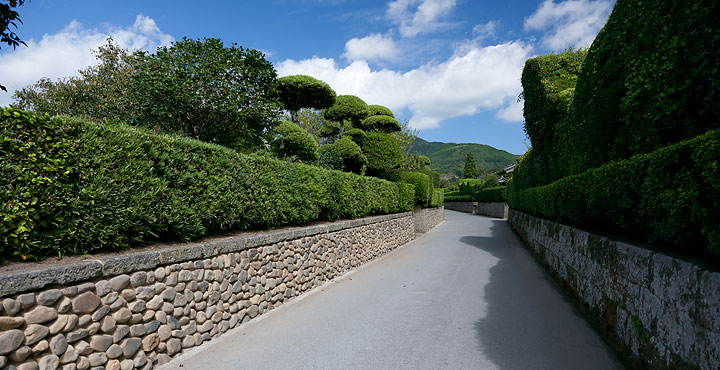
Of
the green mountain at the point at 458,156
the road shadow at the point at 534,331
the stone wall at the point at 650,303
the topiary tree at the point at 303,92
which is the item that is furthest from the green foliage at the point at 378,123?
the green mountain at the point at 458,156

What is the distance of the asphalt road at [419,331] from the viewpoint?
3.88 m

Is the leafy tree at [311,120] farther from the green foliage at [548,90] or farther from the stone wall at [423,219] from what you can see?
the green foliage at [548,90]

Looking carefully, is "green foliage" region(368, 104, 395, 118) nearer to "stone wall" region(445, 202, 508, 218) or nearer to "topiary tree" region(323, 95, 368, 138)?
"topiary tree" region(323, 95, 368, 138)

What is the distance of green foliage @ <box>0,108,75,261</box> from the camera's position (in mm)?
2930

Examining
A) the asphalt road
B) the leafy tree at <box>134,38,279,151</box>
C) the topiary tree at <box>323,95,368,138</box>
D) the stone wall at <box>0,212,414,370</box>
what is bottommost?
the asphalt road

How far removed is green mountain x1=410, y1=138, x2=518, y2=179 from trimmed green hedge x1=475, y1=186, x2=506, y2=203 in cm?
7182

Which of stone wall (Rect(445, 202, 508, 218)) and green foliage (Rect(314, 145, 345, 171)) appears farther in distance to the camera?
stone wall (Rect(445, 202, 508, 218))

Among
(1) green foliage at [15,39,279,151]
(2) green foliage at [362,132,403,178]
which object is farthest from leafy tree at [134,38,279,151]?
(2) green foliage at [362,132,403,178]

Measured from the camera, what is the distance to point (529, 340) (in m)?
4.39

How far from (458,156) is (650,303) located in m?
145

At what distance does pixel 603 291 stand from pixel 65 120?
20.9 ft

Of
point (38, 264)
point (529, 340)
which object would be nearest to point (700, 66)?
point (529, 340)

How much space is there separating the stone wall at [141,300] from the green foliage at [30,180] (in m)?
0.43

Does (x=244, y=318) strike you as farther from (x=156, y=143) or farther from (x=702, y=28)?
(x=702, y=28)
